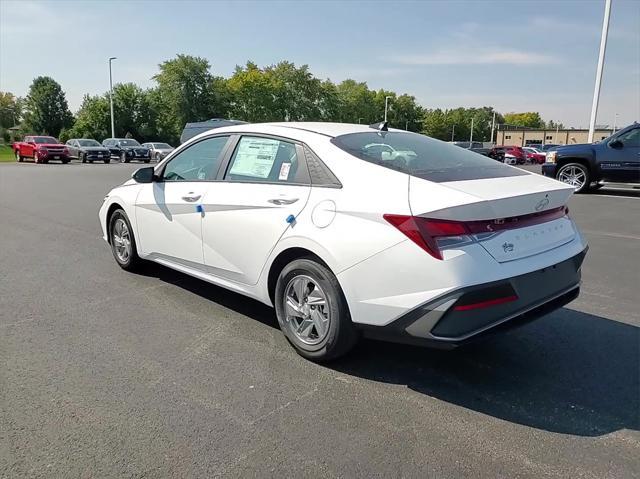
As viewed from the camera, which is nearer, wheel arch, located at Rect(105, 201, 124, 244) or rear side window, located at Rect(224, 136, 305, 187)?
rear side window, located at Rect(224, 136, 305, 187)

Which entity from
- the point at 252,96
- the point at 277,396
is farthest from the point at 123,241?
the point at 252,96

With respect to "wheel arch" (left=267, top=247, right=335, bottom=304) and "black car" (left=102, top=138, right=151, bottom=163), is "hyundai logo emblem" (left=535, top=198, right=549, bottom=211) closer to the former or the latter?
"wheel arch" (left=267, top=247, right=335, bottom=304)

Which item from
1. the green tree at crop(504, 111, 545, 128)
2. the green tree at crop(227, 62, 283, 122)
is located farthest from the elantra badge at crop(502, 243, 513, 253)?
the green tree at crop(504, 111, 545, 128)

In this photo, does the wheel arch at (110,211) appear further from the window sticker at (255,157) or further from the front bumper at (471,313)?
the front bumper at (471,313)

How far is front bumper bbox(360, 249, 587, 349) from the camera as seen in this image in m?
2.68

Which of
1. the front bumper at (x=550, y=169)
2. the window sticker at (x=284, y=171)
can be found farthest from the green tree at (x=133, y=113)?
the window sticker at (x=284, y=171)

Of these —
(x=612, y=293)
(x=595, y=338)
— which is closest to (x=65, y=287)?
(x=595, y=338)

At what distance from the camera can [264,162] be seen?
384 centimetres

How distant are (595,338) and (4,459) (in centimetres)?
405

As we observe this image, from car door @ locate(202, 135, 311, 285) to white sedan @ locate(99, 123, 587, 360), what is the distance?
12 millimetres

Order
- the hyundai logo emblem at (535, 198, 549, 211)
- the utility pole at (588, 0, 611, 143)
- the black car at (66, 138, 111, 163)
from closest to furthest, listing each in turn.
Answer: the hyundai logo emblem at (535, 198, 549, 211) → the utility pole at (588, 0, 611, 143) → the black car at (66, 138, 111, 163)

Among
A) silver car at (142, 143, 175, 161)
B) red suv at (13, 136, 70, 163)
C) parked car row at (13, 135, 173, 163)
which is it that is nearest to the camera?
red suv at (13, 136, 70, 163)

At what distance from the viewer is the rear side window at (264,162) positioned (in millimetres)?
3595

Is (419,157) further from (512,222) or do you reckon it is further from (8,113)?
(8,113)
